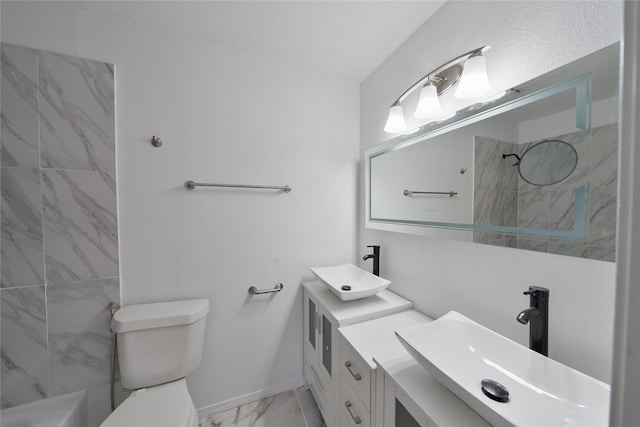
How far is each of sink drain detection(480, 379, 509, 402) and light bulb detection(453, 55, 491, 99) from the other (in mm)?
1022

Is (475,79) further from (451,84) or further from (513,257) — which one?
(513,257)

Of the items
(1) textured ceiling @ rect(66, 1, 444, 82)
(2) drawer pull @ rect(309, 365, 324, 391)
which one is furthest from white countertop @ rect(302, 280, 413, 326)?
(1) textured ceiling @ rect(66, 1, 444, 82)

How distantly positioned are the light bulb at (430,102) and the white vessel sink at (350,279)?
0.92 m

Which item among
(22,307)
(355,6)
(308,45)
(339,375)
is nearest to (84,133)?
(22,307)

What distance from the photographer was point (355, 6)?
1089 millimetres

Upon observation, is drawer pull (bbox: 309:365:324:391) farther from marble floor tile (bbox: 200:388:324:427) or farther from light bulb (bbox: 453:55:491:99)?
light bulb (bbox: 453:55:491:99)

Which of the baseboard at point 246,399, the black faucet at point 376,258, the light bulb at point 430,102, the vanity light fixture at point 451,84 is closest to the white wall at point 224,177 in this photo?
the baseboard at point 246,399

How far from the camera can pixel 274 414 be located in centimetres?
137

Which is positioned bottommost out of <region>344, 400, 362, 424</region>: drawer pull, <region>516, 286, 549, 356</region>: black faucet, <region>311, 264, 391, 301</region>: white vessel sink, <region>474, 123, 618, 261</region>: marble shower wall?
<region>344, 400, 362, 424</region>: drawer pull

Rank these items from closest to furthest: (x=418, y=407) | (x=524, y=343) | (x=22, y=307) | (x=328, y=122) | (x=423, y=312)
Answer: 1. (x=418, y=407)
2. (x=524, y=343)
3. (x=22, y=307)
4. (x=423, y=312)
5. (x=328, y=122)

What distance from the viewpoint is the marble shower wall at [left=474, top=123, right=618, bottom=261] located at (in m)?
0.57

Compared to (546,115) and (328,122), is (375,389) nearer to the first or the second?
(546,115)

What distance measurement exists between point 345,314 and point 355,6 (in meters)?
1.58

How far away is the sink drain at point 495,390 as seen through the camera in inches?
23.1
